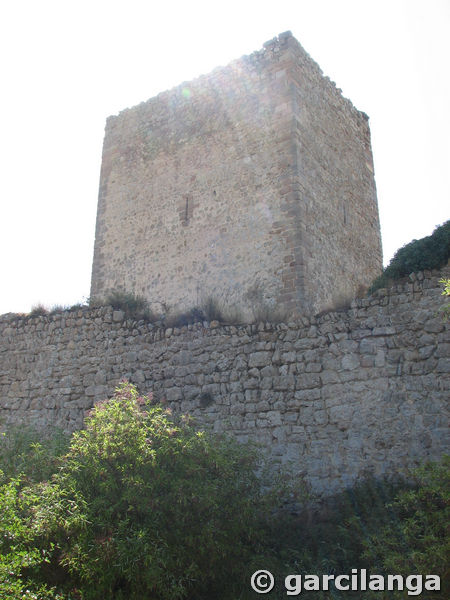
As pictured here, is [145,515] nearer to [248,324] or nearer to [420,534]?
[420,534]

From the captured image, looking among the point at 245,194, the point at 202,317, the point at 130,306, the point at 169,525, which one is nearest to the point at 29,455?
the point at 169,525

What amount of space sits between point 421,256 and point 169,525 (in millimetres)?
4670

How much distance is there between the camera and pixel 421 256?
8266mm

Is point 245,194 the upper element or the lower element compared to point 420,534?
upper

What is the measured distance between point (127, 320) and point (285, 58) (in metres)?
6.98

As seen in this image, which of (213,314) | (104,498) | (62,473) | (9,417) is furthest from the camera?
(9,417)

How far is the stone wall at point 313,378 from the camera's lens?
7281mm

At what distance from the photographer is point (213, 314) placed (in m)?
9.37

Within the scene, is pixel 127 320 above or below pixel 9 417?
above

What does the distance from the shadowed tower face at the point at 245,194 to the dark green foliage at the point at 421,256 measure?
10.7 feet

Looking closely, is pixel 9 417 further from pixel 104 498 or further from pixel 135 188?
pixel 135 188

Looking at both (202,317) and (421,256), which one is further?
(202,317)

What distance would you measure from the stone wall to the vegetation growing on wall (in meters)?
0.70

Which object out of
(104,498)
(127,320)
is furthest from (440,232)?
(104,498)
